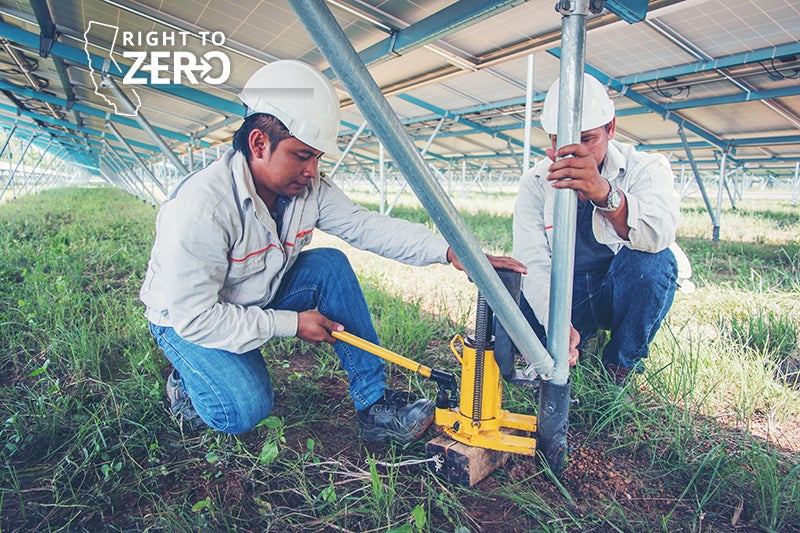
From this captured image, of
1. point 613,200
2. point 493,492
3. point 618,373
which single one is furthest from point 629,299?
point 493,492

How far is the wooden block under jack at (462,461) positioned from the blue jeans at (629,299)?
1.60ft

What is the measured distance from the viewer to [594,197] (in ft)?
4.32

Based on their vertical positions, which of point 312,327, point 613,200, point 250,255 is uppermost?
point 613,200

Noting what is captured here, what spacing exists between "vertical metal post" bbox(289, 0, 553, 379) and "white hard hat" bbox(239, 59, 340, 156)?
501 mm

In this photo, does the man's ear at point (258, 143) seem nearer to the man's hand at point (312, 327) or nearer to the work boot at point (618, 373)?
the man's hand at point (312, 327)

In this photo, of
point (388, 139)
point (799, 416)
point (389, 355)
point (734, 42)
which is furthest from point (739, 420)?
point (734, 42)

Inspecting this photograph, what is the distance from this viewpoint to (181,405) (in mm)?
1741

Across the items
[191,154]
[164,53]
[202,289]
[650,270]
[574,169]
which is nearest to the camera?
[574,169]

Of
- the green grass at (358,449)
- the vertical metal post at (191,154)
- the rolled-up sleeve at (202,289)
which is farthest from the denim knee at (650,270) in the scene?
the vertical metal post at (191,154)

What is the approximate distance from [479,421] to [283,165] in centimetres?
101

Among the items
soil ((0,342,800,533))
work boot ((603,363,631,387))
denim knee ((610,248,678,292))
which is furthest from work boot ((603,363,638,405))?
denim knee ((610,248,678,292))

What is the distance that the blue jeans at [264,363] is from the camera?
1.52 metres

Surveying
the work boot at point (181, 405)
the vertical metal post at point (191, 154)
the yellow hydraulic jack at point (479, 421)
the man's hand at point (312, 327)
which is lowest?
the work boot at point (181, 405)

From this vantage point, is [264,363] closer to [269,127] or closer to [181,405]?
[181,405]
